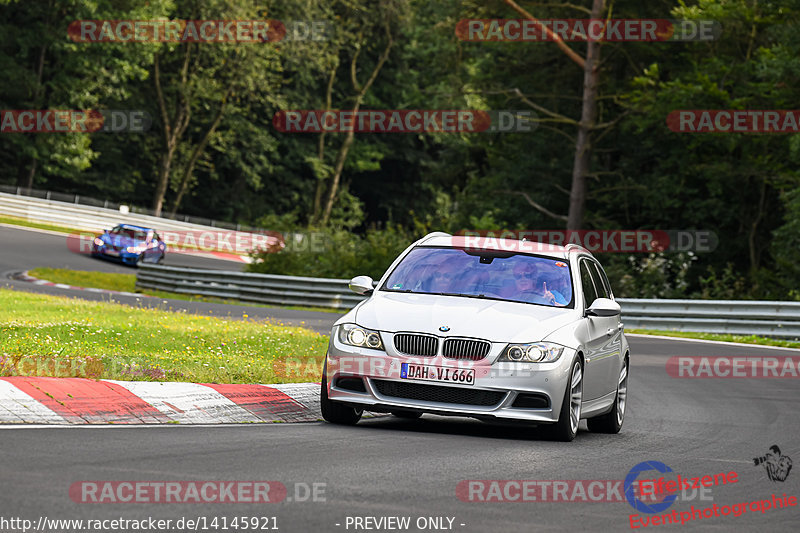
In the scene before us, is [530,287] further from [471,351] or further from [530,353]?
[471,351]

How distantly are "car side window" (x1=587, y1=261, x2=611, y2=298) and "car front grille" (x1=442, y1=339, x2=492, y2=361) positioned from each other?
2.75m

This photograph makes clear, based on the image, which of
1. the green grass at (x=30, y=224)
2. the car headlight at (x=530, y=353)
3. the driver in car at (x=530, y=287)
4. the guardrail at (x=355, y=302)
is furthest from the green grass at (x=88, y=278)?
the car headlight at (x=530, y=353)

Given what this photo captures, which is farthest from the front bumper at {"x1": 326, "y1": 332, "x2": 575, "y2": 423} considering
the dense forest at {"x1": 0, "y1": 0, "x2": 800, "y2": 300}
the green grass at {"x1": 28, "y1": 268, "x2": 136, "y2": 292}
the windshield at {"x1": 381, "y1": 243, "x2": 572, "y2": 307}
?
the green grass at {"x1": 28, "y1": 268, "x2": 136, "y2": 292}

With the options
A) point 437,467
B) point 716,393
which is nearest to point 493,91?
point 716,393

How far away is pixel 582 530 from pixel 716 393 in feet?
30.4

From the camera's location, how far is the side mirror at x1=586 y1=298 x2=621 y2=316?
1057 centimetres

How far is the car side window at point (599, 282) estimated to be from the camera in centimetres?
1205

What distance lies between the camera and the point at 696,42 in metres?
37.8

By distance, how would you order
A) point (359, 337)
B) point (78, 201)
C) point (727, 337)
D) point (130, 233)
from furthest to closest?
1. point (78, 201)
2. point (130, 233)
3. point (727, 337)
4. point (359, 337)

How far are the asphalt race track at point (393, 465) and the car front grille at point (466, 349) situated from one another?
659 mm

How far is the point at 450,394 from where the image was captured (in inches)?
374

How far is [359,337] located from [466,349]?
879 mm

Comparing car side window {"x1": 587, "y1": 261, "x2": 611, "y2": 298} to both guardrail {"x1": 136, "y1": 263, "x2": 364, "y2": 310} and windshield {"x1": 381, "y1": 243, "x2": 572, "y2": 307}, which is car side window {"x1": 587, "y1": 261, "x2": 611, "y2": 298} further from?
guardrail {"x1": 136, "y1": 263, "x2": 364, "y2": 310}

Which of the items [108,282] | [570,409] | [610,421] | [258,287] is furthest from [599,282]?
[108,282]
